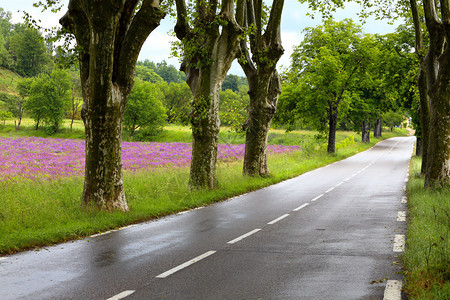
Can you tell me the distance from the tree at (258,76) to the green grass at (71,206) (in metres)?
2.82

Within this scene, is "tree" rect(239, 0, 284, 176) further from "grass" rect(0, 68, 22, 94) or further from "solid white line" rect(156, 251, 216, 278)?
"grass" rect(0, 68, 22, 94)

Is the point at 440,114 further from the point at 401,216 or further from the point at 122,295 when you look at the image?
the point at 122,295

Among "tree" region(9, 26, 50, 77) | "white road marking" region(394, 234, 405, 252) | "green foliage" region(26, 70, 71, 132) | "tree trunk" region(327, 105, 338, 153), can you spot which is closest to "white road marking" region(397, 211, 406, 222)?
"white road marking" region(394, 234, 405, 252)

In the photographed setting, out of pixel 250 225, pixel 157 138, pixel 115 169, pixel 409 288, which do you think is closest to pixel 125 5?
pixel 115 169

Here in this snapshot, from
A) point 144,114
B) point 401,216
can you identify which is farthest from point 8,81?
point 401,216

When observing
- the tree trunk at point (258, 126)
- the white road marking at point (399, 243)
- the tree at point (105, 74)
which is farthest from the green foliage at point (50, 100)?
the white road marking at point (399, 243)

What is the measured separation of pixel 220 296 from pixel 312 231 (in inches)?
193

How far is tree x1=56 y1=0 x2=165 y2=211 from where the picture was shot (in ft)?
34.4

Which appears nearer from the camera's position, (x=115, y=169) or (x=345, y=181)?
(x=115, y=169)

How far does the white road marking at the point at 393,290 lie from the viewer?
5.12 metres

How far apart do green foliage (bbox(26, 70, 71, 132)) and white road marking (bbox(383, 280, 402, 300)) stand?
7712 centimetres

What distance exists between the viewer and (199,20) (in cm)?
1573

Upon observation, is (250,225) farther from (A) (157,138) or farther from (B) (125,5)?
(A) (157,138)

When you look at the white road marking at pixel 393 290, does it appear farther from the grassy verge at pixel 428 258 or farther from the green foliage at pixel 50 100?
the green foliage at pixel 50 100
